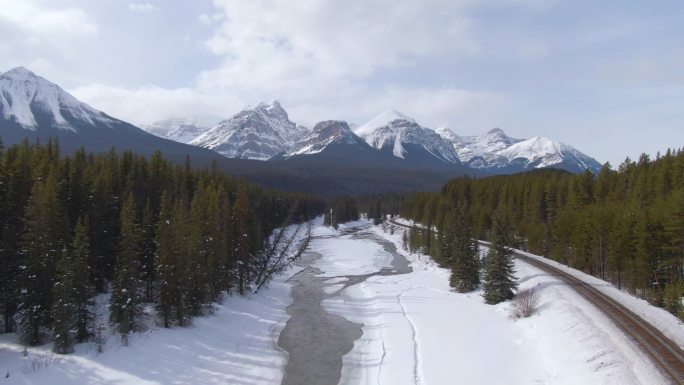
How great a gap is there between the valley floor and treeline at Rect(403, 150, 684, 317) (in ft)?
35.4

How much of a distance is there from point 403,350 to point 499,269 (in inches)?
646

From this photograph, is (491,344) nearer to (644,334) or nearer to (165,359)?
(644,334)

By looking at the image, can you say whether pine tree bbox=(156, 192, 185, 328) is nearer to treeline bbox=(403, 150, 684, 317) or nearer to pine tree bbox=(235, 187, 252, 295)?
pine tree bbox=(235, 187, 252, 295)

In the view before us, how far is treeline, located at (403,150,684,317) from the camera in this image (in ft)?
154

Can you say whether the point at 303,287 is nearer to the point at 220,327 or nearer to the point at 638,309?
the point at 220,327

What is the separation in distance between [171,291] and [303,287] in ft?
89.2

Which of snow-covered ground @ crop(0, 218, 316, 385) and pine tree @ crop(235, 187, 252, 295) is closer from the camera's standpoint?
snow-covered ground @ crop(0, 218, 316, 385)

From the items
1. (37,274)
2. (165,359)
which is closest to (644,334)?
(165,359)

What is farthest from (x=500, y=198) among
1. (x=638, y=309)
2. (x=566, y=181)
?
(x=638, y=309)

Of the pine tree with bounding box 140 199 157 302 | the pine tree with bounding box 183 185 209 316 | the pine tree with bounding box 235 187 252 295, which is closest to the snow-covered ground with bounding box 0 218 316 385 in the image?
the pine tree with bounding box 183 185 209 316

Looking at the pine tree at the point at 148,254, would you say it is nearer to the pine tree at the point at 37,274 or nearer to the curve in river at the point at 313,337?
the pine tree at the point at 37,274

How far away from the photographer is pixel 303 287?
A: 62.5 metres

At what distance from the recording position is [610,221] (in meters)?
57.8

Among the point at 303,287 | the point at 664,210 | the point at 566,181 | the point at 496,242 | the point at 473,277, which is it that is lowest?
the point at 303,287
